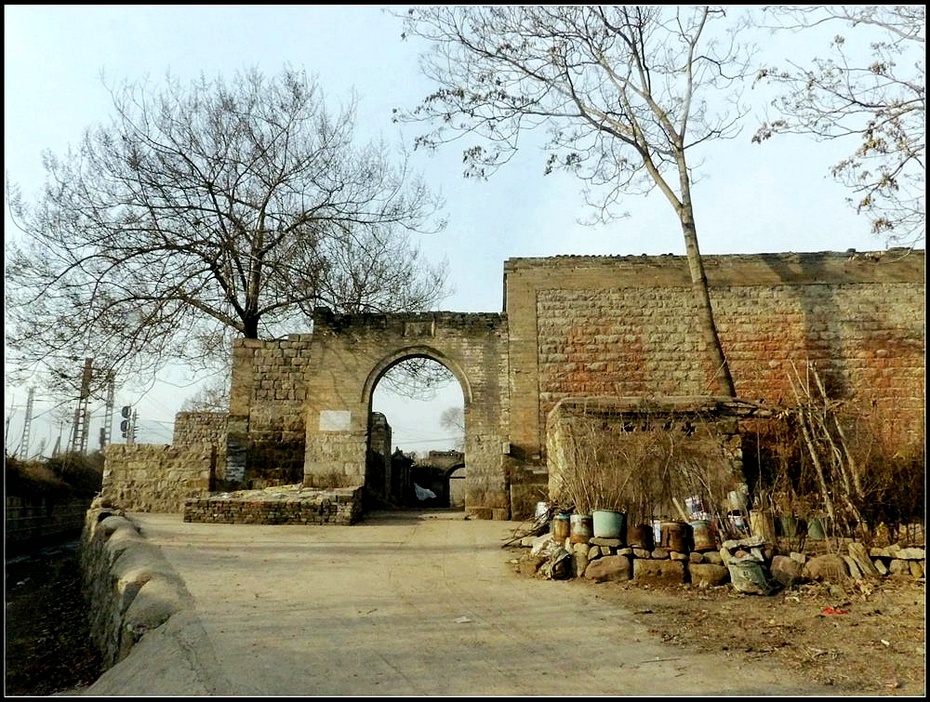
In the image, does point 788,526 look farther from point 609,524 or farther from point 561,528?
point 561,528

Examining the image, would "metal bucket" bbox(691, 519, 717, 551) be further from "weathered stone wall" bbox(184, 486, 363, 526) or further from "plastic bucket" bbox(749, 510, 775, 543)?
"weathered stone wall" bbox(184, 486, 363, 526)

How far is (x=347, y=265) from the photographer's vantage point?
1891 cm

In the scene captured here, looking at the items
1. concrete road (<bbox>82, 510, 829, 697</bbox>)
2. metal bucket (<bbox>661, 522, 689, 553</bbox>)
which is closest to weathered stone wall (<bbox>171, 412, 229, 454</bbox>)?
concrete road (<bbox>82, 510, 829, 697</bbox>)

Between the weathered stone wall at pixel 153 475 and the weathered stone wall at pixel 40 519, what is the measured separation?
4.83m

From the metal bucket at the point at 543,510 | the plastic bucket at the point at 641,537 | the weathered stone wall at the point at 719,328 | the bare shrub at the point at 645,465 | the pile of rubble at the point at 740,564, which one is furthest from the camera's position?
the weathered stone wall at the point at 719,328

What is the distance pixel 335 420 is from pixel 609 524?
26.4ft

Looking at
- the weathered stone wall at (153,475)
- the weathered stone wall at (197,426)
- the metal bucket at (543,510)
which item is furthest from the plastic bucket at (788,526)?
the weathered stone wall at (197,426)

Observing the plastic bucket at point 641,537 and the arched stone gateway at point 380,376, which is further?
the arched stone gateway at point 380,376

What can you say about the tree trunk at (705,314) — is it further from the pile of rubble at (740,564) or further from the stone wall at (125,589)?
the stone wall at (125,589)

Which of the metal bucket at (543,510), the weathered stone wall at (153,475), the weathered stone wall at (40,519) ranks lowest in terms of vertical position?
the weathered stone wall at (40,519)

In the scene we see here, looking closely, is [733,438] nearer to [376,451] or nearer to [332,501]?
[332,501]

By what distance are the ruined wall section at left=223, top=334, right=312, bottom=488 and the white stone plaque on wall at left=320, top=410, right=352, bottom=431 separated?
32.1 inches

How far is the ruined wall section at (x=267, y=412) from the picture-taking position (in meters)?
14.2

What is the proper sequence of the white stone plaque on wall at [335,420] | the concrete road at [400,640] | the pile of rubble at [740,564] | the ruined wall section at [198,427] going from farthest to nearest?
the ruined wall section at [198,427] → the white stone plaque on wall at [335,420] → the pile of rubble at [740,564] → the concrete road at [400,640]
